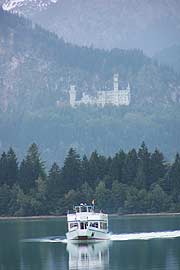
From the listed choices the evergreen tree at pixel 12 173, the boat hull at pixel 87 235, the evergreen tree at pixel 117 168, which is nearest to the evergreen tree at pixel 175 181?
the evergreen tree at pixel 117 168

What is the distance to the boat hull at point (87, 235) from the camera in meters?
119

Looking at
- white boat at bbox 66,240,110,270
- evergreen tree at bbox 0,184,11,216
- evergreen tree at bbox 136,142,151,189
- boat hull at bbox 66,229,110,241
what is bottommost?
white boat at bbox 66,240,110,270

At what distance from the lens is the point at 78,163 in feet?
641

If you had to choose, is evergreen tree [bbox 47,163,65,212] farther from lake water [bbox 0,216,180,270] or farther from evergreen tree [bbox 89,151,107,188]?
lake water [bbox 0,216,180,270]

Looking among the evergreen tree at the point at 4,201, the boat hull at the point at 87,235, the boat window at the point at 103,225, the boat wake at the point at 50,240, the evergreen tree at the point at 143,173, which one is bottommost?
the boat wake at the point at 50,240

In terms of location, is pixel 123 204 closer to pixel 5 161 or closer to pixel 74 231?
pixel 5 161

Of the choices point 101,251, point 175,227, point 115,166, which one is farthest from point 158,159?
point 101,251

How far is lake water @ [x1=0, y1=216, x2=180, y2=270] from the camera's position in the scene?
93688mm

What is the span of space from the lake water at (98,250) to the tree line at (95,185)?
36220 mm

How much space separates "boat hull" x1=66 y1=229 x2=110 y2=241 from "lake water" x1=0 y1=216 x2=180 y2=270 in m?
1.01

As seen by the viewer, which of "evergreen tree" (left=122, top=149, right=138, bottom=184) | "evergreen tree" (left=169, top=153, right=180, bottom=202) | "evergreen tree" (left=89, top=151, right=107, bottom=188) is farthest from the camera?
"evergreen tree" (left=89, top=151, right=107, bottom=188)

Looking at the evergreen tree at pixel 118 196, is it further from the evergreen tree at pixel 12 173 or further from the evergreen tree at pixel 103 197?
the evergreen tree at pixel 12 173

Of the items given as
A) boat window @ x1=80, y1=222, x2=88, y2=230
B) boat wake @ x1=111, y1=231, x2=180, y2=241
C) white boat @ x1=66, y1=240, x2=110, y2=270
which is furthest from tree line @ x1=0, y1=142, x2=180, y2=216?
white boat @ x1=66, y1=240, x2=110, y2=270

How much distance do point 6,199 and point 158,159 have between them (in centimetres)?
2448
